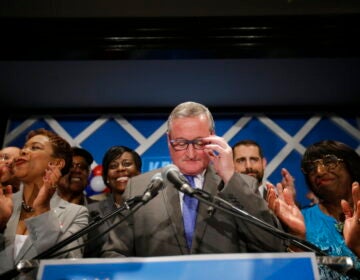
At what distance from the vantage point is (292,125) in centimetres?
367

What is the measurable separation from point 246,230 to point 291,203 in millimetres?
397

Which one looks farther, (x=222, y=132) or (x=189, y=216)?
(x=222, y=132)

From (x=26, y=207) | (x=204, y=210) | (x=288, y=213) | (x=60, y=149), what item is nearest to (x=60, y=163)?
(x=60, y=149)

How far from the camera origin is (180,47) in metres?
2.98

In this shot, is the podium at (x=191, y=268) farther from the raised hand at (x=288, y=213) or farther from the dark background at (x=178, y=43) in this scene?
the dark background at (x=178, y=43)

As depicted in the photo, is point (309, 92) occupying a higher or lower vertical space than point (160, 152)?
higher

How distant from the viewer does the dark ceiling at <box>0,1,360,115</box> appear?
9.47 ft

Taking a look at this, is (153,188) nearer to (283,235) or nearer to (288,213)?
(283,235)

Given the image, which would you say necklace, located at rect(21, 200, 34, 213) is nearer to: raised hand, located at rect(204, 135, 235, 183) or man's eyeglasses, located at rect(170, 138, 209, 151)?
man's eyeglasses, located at rect(170, 138, 209, 151)

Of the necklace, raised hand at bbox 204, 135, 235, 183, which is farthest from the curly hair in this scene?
raised hand at bbox 204, 135, 235, 183

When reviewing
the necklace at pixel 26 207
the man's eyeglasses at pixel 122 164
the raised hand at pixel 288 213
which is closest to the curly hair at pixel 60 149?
the necklace at pixel 26 207

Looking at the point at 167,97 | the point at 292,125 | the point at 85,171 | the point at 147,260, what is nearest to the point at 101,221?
the point at 147,260

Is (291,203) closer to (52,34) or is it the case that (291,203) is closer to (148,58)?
(148,58)

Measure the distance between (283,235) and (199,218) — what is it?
0.44 metres
